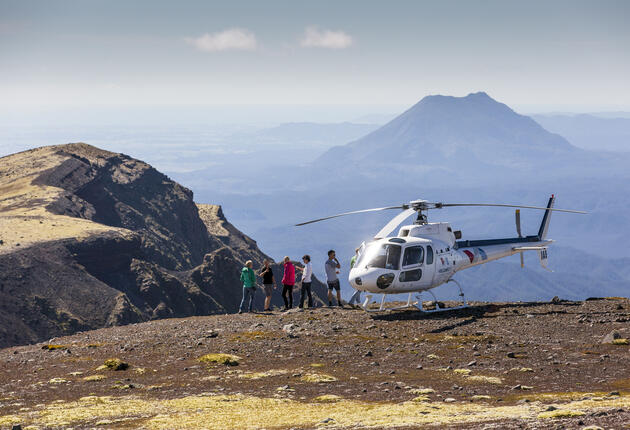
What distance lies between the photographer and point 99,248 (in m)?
69.8

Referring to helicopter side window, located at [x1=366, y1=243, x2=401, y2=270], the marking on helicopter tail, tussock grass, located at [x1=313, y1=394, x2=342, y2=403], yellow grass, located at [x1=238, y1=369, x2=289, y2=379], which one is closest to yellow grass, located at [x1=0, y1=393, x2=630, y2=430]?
tussock grass, located at [x1=313, y1=394, x2=342, y2=403]

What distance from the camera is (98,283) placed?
215 ft

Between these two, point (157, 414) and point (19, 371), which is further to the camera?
point (19, 371)

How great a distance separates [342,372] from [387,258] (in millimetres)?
9501

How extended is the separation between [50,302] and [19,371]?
38.3 metres

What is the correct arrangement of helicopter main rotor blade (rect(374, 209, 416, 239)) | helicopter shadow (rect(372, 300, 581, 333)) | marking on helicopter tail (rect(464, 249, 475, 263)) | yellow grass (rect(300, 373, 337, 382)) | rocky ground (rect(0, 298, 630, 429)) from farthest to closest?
marking on helicopter tail (rect(464, 249, 475, 263)) < helicopter main rotor blade (rect(374, 209, 416, 239)) < helicopter shadow (rect(372, 300, 581, 333)) < yellow grass (rect(300, 373, 337, 382)) < rocky ground (rect(0, 298, 630, 429))

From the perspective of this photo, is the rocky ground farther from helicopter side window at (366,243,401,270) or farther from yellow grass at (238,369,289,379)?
helicopter side window at (366,243,401,270)

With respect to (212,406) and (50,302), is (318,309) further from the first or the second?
(50,302)

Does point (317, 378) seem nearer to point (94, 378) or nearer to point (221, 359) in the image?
point (221, 359)

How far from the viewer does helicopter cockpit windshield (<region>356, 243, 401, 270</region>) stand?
1116 inches

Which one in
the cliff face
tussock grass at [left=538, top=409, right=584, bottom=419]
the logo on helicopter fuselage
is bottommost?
the cliff face

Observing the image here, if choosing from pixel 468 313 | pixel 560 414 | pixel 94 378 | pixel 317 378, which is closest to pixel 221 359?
pixel 94 378

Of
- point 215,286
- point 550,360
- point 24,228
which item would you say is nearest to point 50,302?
point 24,228

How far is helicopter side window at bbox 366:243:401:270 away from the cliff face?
35.7 metres
